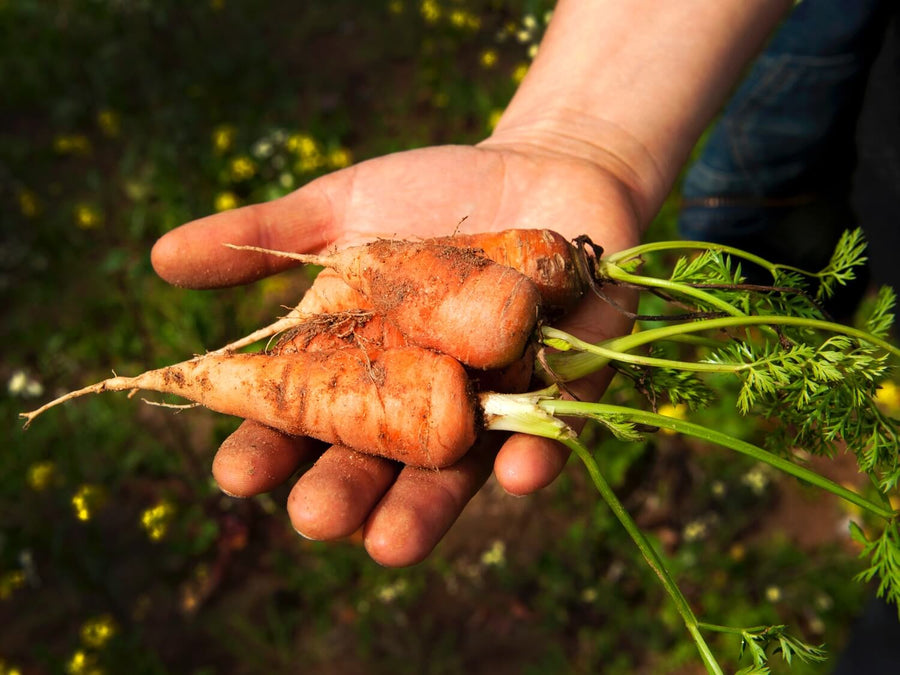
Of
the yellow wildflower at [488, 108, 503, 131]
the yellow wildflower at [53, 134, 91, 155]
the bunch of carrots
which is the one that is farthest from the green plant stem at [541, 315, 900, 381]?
the yellow wildflower at [53, 134, 91, 155]

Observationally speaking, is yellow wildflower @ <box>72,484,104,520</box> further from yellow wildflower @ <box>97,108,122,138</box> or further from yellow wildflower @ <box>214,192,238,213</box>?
yellow wildflower @ <box>97,108,122,138</box>

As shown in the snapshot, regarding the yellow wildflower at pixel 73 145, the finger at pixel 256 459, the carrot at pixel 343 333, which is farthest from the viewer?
the yellow wildflower at pixel 73 145

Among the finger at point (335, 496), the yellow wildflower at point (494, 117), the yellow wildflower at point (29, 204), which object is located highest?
the finger at point (335, 496)

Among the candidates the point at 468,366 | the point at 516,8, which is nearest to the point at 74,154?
the point at 516,8

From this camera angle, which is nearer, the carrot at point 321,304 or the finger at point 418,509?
the finger at point 418,509

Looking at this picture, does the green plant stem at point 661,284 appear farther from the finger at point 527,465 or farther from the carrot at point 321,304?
the carrot at point 321,304

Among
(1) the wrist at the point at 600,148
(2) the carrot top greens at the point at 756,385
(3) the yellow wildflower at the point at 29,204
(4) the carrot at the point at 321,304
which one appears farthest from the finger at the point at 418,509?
(3) the yellow wildflower at the point at 29,204

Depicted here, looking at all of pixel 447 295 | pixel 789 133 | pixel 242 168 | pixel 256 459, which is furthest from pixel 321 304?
pixel 789 133

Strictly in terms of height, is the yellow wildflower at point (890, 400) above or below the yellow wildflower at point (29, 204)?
above
